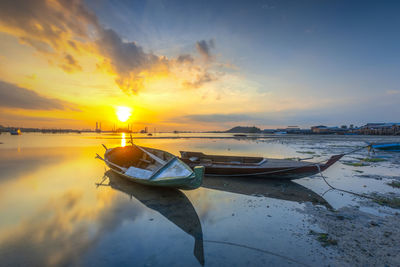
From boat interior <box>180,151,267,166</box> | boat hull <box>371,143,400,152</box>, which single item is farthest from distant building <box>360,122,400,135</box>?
boat interior <box>180,151,267,166</box>

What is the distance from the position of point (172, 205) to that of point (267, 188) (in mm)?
5429

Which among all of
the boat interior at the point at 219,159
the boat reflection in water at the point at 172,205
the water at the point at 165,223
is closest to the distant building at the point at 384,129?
the boat interior at the point at 219,159

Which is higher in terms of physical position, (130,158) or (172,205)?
(130,158)

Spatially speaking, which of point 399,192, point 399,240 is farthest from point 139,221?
point 399,192

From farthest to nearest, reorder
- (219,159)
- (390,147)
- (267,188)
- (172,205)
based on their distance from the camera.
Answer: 1. (390,147)
2. (219,159)
3. (267,188)
4. (172,205)

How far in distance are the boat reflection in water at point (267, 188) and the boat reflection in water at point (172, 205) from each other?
8.84 ft

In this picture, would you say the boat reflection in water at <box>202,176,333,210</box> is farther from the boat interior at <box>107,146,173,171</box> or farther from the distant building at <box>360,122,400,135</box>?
the distant building at <box>360,122,400,135</box>

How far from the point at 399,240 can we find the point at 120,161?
579 inches

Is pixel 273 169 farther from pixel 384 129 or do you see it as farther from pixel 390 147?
pixel 384 129

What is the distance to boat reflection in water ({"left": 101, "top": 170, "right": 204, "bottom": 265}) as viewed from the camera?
5.35 meters

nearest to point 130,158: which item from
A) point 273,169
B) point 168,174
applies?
point 168,174

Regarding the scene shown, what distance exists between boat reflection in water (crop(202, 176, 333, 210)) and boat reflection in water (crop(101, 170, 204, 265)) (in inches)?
106

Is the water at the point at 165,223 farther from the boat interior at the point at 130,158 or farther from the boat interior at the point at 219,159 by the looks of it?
the boat interior at the point at 130,158

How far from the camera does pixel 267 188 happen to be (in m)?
9.69
